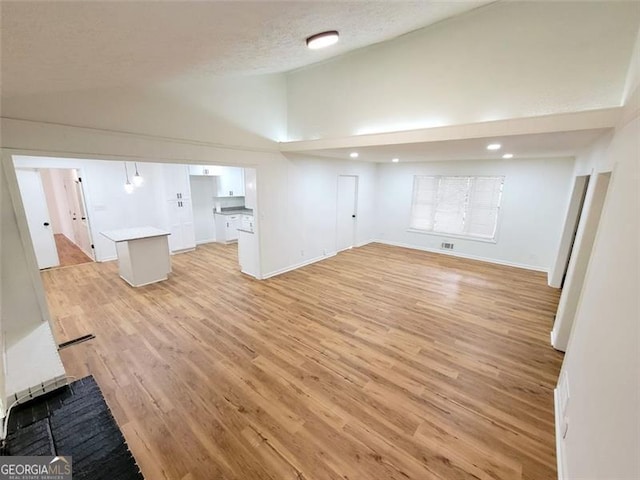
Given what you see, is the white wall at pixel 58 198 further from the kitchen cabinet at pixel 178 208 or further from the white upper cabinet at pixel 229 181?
the white upper cabinet at pixel 229 181

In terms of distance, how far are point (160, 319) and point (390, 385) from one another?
10.5 feet

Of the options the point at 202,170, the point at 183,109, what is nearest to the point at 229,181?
the point at 202,170

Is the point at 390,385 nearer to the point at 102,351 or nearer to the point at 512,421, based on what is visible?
the point at 512,421

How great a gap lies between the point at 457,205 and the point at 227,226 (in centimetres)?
651

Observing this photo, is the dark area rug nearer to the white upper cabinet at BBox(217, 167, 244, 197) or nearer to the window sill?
the white upper cabinet at BBox(217, 167, 244, 197)

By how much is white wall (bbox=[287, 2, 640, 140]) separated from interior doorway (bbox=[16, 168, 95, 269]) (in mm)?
6096

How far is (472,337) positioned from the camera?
334 cm

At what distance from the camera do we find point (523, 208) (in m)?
5.77

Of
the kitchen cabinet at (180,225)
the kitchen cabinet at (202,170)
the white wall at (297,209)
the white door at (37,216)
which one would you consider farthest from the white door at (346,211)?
the white door at (37,216)

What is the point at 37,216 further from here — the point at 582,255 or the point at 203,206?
the point at 582,255

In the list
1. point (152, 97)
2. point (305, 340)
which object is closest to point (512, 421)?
point (305, 340)

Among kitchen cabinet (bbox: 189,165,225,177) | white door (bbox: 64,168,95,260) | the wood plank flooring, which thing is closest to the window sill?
kitchen cabinet (bbox: 189,165,225,177)

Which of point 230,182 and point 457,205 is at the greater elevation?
point 230,182

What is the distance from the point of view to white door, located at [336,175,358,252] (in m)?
6.73
